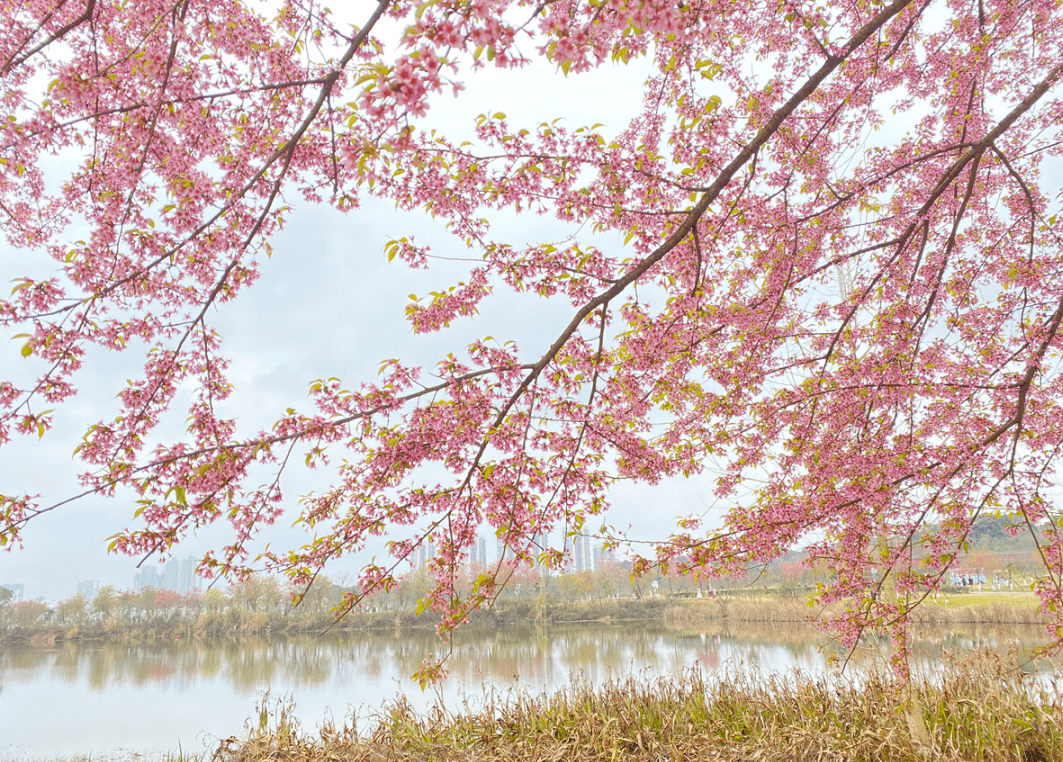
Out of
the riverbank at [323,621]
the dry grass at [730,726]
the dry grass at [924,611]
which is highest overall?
the dry grass at [730,726]

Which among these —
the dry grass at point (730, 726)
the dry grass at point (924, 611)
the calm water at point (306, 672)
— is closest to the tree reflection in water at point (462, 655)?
Answer: the calm water at point (306, 672)

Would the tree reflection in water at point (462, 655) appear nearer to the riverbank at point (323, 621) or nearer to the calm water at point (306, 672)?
the calm water at point (306, 672)

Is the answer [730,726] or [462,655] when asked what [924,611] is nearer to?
[730,726]

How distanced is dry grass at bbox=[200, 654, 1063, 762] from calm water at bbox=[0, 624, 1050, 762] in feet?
1.28

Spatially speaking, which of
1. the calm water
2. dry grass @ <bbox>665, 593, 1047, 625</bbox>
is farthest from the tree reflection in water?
dry grass @ <bbox>665, 593, 1047, 625</bbox>

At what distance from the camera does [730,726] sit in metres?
4.45

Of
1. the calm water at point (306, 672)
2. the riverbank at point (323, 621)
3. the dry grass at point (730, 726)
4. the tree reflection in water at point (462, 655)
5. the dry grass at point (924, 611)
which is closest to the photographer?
the dry grass at point (730, 726)

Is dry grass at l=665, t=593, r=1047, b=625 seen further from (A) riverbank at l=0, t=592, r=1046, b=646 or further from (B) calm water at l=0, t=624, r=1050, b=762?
(B) calm water at l=0, t=624, r=1050, b=762

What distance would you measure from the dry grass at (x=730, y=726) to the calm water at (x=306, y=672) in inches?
15.4

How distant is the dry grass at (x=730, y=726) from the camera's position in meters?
3.45

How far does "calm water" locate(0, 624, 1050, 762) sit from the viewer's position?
806 cm

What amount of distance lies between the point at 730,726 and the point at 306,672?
13374 mm

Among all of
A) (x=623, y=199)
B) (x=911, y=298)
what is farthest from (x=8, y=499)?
(x=911, y=298)

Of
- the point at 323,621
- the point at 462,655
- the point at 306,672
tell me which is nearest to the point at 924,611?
the point at 462,655
